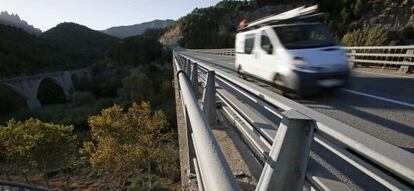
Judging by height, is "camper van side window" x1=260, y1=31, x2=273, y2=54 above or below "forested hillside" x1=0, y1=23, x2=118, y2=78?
above

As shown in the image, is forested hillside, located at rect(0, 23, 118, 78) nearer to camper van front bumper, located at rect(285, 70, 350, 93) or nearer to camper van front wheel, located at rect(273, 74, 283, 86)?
camper van front wheel, located at rect(273, 74, 283, 86)

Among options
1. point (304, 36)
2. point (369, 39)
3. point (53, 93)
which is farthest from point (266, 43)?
point (53, 93)

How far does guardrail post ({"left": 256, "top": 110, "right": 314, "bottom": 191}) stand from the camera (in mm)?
1875

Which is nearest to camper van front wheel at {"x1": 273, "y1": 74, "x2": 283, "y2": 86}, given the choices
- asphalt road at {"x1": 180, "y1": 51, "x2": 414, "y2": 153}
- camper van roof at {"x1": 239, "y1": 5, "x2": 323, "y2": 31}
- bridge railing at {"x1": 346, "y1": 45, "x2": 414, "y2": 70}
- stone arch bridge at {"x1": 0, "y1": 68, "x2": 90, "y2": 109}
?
asphalt road at {"x1": 180, "y1": 51, "x2": 414, "y2": 153}

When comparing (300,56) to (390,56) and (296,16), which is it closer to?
(296,16)

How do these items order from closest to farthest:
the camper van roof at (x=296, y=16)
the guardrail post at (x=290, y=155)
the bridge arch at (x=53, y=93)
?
1. the guardrail post at (x=290, y=155)
2. the camper van roof at (x=296, y=16)
3. the bridge arch at (x=53, y=93)

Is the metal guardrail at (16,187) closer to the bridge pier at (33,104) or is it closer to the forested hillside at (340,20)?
the forested hillside at (340,20)

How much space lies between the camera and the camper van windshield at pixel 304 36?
28.9ft

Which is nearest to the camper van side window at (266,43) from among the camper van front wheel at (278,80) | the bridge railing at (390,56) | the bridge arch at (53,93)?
the camper van front wheel at (278,80)

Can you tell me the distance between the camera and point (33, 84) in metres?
84.6

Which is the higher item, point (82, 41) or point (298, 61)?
point (298, 61)

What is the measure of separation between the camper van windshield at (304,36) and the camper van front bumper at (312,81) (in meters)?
0.86

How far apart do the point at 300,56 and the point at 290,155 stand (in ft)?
Result: 22.2

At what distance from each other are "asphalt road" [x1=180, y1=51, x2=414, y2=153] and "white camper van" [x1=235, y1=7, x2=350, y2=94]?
1.82ft
